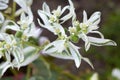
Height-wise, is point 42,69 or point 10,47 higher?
point 10,47

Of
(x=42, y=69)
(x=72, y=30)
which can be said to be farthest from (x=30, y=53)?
(x=72, y=30)

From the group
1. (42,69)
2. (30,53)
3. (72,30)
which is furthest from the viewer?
(42,69)

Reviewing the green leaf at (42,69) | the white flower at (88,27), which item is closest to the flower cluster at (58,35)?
the white flower at (88,27)

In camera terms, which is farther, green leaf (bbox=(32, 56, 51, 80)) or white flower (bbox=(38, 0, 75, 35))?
green leaf (bbox=(32, 56, 51, 80))

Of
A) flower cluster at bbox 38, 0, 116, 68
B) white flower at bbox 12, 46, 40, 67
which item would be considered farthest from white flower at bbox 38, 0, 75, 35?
white flower at bbox 12, 46, 40, 67

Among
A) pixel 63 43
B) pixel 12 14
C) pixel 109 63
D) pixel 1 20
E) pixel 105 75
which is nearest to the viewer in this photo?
pixel 63 43

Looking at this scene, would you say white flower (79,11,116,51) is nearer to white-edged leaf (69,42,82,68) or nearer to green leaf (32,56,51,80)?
white-edged leaf (69,42,82,68)

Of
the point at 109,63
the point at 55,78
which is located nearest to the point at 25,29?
the point at 55,78

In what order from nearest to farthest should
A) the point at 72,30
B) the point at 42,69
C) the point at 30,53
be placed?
the point at 72,30 < the point at 30,53 < the point at 42,69

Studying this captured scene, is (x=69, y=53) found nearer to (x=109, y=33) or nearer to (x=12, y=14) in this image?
(x=12, y=14)

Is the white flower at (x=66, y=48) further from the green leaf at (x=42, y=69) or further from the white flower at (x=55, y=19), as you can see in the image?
the green leaf at (x=42, y=69)

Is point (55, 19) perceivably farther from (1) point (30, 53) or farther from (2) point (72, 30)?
(1) point (30, 53)
